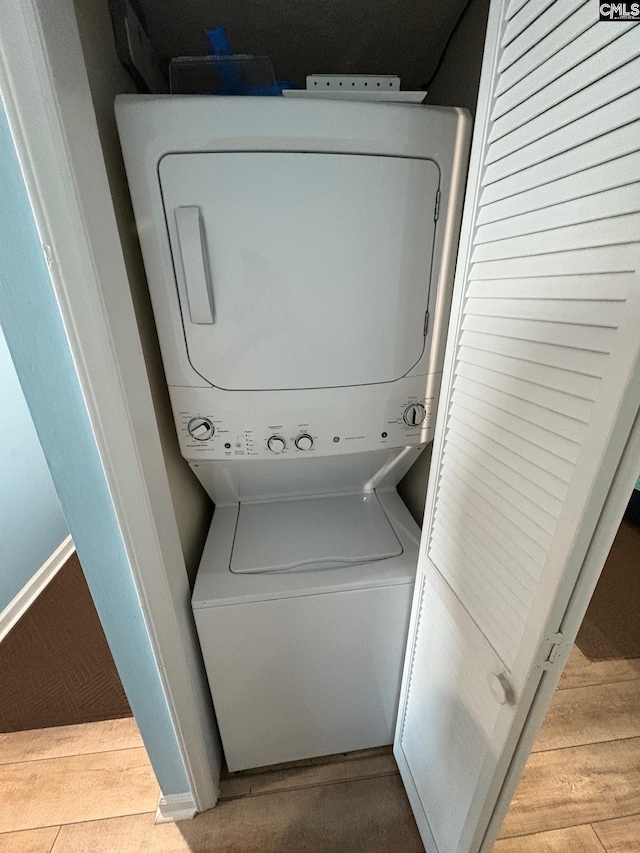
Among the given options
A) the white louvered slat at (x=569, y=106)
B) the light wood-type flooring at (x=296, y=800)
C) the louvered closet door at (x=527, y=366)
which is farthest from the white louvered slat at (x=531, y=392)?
the light wood-type flooring at (x=296, y=800)

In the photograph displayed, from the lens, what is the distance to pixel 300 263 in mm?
841

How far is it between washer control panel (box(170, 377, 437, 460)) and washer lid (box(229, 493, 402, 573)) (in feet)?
0.86

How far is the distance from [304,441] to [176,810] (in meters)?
1.18

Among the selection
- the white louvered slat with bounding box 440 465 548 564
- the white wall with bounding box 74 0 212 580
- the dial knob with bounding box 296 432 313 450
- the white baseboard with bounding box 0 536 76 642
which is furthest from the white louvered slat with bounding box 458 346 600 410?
the white baseboard with bounding box 0 536 76 642

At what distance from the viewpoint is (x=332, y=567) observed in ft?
3.38

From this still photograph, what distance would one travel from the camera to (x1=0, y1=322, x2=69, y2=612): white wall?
5.87 feet

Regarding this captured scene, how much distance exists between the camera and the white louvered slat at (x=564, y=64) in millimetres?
436

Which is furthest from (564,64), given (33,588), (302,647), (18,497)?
(33,588)

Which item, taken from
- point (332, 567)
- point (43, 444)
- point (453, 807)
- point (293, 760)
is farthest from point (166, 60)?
point (293, 760)

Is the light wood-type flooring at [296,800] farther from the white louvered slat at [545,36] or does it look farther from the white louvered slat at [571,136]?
the white louvered slat at [545,36]

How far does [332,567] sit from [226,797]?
86 centimetres

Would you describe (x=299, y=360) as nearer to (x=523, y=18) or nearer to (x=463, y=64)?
(x=523, y=18)

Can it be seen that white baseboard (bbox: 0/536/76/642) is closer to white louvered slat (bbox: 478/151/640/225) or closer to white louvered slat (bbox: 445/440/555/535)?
white louvered slat (bbox: 445/440/555/535)

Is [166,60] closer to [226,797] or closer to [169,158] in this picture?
[169,158]
